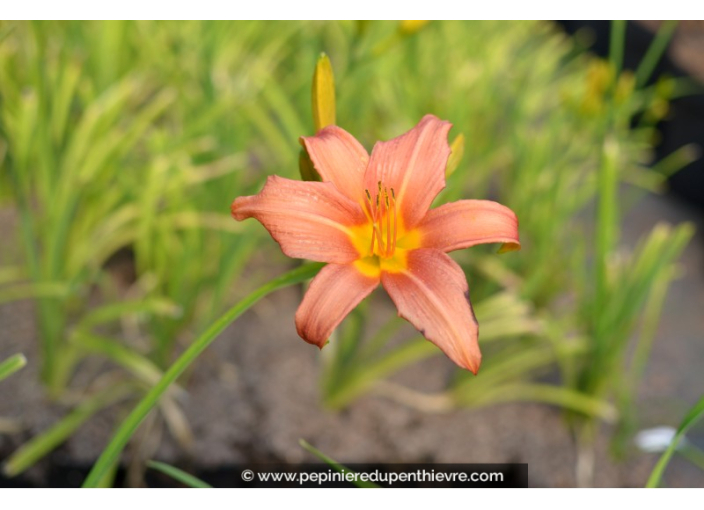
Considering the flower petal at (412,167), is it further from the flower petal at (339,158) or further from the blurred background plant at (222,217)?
the blurred background plant at (222,217)

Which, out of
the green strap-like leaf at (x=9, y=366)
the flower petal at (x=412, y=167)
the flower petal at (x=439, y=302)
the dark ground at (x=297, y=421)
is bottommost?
the dark ground at (x=297, y=421)

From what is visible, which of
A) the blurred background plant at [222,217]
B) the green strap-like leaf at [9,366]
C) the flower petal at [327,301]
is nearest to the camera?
the flower petal at [327,301]

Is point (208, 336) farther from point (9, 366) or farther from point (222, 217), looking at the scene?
point (222, 217)

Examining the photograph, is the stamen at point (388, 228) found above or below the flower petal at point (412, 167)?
below

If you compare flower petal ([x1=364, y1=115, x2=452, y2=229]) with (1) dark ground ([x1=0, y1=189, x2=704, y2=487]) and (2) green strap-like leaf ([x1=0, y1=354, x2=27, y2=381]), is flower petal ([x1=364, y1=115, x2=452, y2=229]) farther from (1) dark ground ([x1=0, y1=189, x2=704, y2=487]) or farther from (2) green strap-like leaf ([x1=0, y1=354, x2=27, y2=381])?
(1) dark ground ([x1=0, y1=189, x2=704, y2=487])

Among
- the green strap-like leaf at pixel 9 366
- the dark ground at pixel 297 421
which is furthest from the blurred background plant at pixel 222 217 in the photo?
the green strap-like leaf at pixel 9 366

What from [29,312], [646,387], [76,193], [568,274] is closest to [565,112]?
[568,274]

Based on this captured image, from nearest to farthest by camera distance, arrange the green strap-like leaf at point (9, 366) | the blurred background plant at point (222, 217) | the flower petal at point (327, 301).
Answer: the flower petal at point (327, 301), the green strap-like leaf at point (9, 366), the blurred background plant at point (222, 217)
